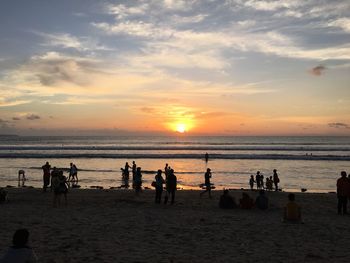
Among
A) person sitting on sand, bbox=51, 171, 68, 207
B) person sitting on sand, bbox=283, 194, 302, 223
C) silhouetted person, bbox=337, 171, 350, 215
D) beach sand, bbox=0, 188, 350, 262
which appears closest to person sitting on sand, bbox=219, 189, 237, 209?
beach sand, bbox=0, 188, 350, 262

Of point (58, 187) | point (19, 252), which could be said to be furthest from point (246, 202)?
point (19, 252)

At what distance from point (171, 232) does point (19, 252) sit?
21.6 feet

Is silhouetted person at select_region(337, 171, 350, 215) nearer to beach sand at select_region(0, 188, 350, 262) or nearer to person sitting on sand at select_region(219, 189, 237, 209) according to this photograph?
beach sand at select_region(0, 188, 350, 262)

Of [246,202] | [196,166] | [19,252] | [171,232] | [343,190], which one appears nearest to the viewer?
[19,252]

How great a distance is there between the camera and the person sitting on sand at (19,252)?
5.75 m

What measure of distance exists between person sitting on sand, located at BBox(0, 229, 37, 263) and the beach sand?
3132 mm

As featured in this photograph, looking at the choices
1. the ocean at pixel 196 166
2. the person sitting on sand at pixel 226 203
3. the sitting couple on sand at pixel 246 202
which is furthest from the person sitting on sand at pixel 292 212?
the ocean at pixel 196 166

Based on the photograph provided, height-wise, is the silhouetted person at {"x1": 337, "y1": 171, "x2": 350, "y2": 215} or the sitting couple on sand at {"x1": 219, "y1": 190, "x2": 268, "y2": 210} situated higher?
the silhouetted person at {"x1": 337, "y1": 171, "x2": 350, "y2": 215}

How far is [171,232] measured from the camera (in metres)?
11.8

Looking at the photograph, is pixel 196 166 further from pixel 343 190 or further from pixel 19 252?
pixel 19 252

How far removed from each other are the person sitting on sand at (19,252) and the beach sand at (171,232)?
313cm

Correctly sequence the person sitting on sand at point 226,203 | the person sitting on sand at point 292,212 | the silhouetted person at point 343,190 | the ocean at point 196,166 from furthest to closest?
1. the ocean at point 196,166
2. the person sitting on sand at point 226,203
3. the silhouetted person at point 343,190
4. the person sitting on sand at point 292,212

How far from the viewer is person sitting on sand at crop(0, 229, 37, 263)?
5.75 meters

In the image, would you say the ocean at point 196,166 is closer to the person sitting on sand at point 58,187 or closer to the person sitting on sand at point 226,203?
the person sitting on sand at point 58,187
